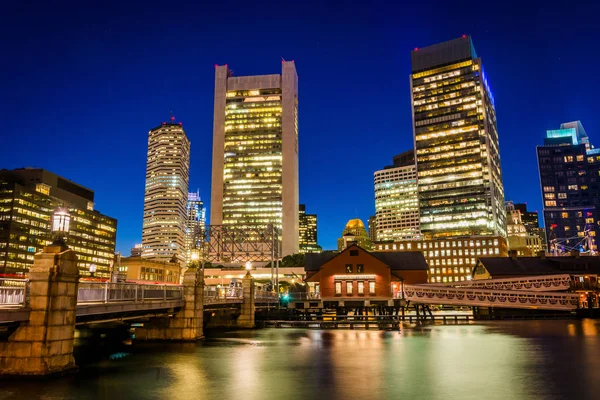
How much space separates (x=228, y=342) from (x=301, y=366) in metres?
13.8

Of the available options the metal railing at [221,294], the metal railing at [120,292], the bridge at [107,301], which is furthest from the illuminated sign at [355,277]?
the metal railing at [120,292]

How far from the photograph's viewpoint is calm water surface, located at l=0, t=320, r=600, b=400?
16828mm

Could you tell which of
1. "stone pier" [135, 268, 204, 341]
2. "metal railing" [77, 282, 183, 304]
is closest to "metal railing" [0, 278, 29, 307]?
"metal railing" [77, 282, 183, 304]

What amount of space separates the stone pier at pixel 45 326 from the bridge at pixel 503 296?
5199cm

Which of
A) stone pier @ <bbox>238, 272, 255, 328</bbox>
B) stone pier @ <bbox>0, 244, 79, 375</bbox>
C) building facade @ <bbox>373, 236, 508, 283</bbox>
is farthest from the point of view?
building facade @ <bbox>373, 236, 508, 283</bbox>

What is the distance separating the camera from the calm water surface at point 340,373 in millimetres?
16828

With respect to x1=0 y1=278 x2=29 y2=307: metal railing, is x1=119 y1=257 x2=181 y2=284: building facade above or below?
above

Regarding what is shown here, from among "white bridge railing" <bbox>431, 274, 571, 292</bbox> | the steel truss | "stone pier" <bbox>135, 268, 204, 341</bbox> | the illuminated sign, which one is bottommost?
"stone pier" <bbox>135, 268, 204, 341</bbox>

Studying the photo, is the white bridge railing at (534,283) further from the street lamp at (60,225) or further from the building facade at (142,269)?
the building facade at (142,269)

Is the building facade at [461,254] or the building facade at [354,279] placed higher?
the building facade at [461,254]

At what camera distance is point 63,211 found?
21.6 meters

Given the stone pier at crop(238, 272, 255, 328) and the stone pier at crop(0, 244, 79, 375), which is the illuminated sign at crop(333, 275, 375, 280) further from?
the stone pier at crop(0, 244, 79, 375)

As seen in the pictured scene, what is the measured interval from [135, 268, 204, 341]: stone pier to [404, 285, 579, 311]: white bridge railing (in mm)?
37000

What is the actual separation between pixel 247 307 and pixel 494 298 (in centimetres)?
3456
